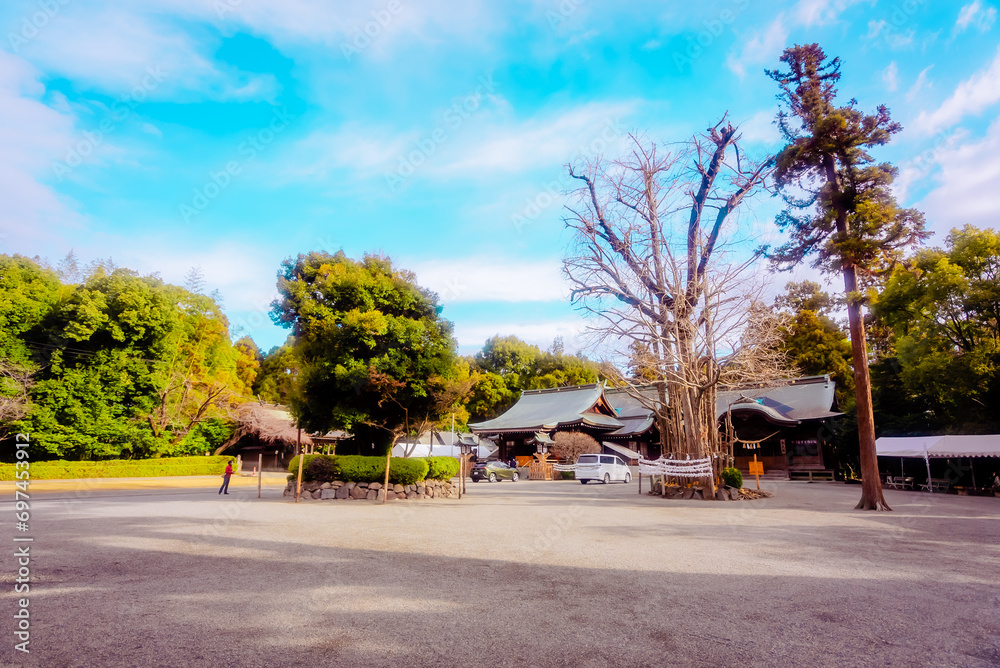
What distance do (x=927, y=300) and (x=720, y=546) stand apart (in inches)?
664

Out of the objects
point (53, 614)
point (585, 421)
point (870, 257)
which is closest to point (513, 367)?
point (585, 421)

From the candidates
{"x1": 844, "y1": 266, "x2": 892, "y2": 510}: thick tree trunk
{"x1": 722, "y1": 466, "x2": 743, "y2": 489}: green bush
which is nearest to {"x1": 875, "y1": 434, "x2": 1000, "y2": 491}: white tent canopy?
{"x1": 844, "y1": 266, "x2": 892, "y2": 510}: thick tree trunk

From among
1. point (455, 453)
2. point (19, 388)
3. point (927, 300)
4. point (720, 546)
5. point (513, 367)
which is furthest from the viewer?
point (513, 367)

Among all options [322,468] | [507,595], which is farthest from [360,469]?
[507,595]

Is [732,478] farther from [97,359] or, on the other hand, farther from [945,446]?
[97,359]

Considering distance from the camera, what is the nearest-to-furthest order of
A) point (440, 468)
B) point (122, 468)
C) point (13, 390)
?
point (440, 468) < point (13, 390) < point (122, 468)

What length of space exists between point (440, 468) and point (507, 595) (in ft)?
42.5

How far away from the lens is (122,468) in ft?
89.5

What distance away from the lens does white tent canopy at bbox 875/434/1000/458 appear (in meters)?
16.4

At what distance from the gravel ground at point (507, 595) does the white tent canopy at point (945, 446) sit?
9191 millimetres

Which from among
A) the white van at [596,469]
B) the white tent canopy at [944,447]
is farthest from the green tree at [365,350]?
the white tent canopy at [944,447]

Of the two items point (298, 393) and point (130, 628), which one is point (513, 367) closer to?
point (298, 393)

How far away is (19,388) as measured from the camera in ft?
80.4

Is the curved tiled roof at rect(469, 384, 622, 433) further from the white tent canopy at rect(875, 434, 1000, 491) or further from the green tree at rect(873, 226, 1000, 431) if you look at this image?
the green tree at rect(873, 226, 1000, 431)
